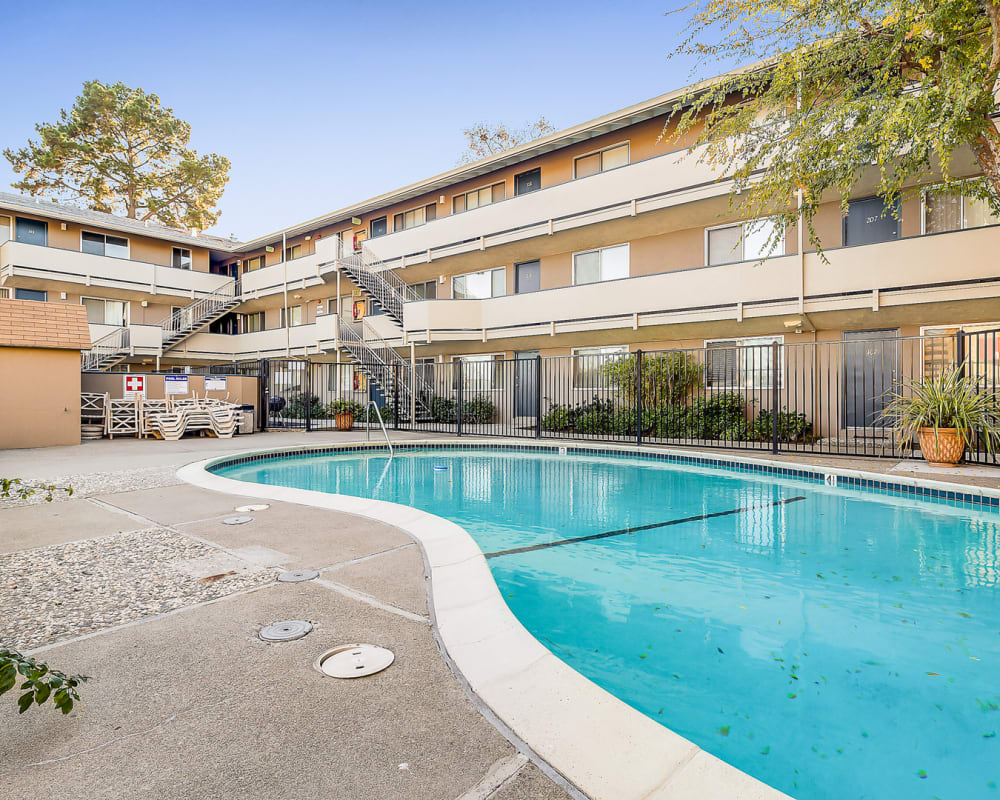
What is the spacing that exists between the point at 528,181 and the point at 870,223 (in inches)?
405

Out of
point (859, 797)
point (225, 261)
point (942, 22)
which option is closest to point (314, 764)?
point (859, 797)

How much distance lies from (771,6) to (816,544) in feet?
29.0

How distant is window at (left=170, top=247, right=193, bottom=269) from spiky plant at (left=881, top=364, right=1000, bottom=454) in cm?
2791

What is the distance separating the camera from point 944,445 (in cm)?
825

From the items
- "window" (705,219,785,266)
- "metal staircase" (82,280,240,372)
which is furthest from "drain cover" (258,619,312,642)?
"metal staircase" (82,280,240,372)

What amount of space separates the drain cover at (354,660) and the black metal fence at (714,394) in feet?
29.3

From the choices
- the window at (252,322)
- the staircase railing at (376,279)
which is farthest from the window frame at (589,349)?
the window at (252,322)

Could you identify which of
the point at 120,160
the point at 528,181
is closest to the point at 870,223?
the point at 528,181

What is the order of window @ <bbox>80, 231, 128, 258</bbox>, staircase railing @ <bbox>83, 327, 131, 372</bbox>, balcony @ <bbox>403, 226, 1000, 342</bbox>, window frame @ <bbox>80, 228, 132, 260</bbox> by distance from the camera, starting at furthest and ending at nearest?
window @ <bbox>80, 231, 128, 258</bbox> → window frame @ <bbox>80, 228, 132, 260</bbox> → staircase railing @ <bbox>83, 327, 131, 372</bbox> → balcony @ <bbox>403, 226, 1000, 342</bbox>

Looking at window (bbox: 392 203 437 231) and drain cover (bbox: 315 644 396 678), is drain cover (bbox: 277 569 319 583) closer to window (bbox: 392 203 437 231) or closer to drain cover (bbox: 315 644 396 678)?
drain cover (bbox: 315 644 396 678)

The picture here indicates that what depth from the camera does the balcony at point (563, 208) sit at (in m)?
13.8

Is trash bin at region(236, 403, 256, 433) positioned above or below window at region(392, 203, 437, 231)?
below

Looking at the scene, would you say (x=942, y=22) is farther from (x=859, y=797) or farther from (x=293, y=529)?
(x=293, y=529)

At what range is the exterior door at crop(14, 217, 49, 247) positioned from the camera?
72.9ft
